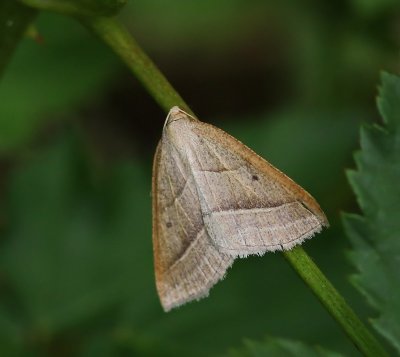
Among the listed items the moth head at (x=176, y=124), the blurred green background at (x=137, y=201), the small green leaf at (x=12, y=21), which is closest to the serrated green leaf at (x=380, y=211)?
the moth head at (x=176, y=124)

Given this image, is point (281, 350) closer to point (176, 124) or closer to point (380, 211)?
point (380, 211)

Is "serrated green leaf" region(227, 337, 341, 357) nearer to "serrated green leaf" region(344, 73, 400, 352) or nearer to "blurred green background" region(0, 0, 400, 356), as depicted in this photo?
"serrated green leaf" region(344, 73, 400, 352)

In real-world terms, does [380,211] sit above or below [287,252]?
below

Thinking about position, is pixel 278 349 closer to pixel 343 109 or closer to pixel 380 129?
pixel 380 129

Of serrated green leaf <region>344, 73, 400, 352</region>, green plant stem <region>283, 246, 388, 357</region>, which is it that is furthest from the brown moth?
green plant stem <region>283, 246, 388, 357</region>

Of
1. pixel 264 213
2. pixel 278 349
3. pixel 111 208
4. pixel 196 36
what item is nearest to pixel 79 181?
pixel 111 208

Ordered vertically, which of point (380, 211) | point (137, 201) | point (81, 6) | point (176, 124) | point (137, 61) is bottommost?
point (380, 211)

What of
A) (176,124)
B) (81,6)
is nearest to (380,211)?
(176,124)

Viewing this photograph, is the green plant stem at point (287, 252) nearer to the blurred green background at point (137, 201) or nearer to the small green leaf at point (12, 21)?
the small green leaf at point (12, 21)
